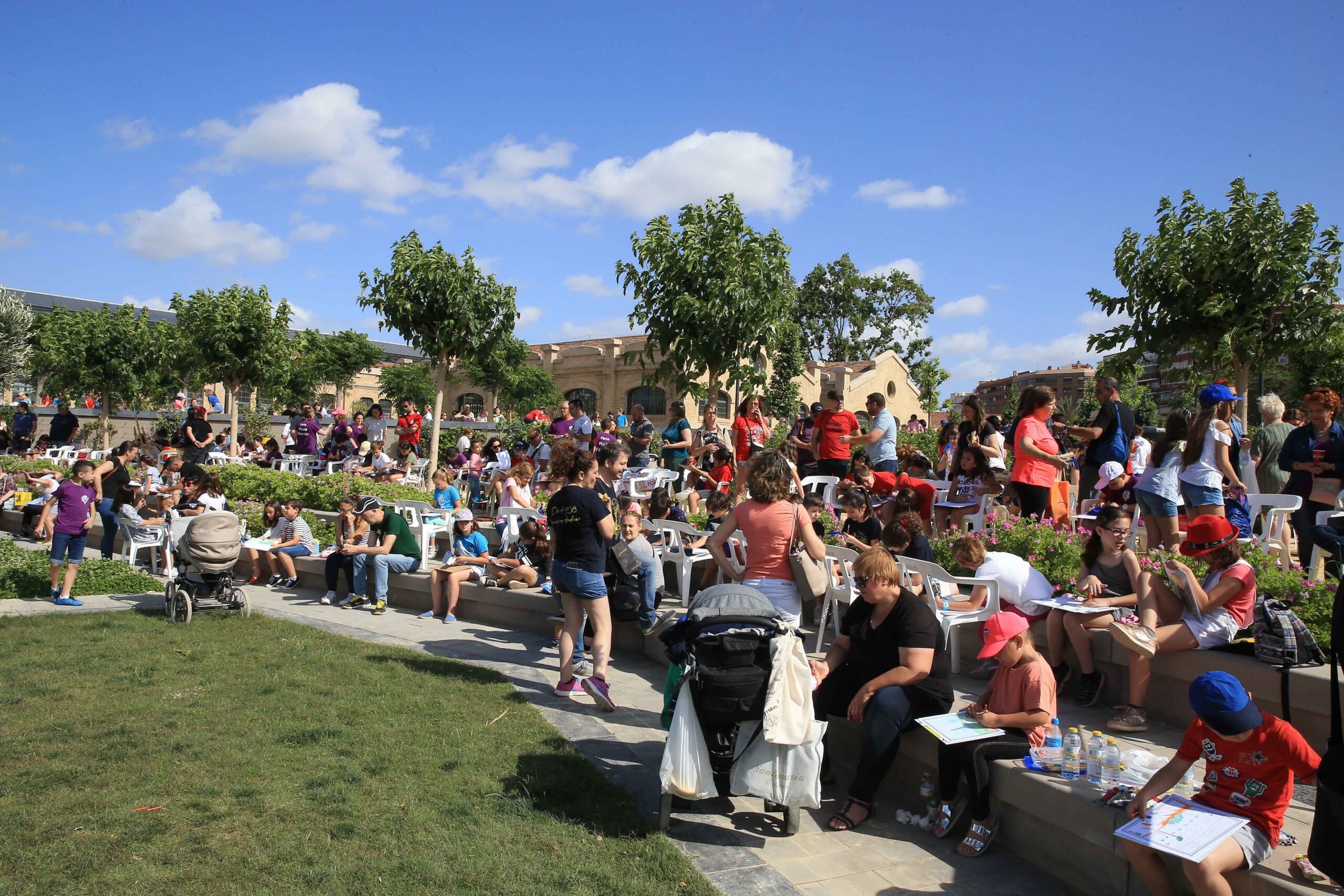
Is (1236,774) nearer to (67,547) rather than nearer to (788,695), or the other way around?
(788,695)

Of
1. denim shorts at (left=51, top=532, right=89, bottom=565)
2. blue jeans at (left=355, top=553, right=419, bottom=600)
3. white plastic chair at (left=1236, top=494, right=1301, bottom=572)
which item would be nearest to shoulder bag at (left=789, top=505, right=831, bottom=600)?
white plastic chair at (left=1236, top=494, right=1301, bottom=572)

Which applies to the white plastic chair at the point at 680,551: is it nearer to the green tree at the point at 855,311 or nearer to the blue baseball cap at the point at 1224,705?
the blue baseball cap at the point at 1224,705

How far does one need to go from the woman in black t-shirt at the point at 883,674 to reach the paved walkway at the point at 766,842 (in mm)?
191

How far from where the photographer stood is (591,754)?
192 inches

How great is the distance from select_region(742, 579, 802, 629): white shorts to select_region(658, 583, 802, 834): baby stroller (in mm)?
1064

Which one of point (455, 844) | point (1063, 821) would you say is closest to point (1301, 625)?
point (1063, 821)

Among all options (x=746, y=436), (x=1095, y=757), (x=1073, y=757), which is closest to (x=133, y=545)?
(x=746, y=436)

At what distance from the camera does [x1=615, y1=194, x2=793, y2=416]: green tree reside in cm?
1151

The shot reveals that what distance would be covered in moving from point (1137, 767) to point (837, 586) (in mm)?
2688

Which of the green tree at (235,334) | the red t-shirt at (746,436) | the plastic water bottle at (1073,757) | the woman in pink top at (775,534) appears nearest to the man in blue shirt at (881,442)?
the red t-shirt at (746,436)

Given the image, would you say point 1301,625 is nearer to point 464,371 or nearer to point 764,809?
point 764,809

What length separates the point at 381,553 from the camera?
28.9 ft

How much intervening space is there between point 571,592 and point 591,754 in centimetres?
110

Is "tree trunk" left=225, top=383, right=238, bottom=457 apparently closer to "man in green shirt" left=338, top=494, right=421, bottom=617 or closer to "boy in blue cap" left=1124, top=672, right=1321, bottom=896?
"man in green shirt" left=338, top=494, right=421, bottom=617
